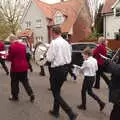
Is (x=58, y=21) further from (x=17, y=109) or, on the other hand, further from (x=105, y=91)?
(x=17, y=109)

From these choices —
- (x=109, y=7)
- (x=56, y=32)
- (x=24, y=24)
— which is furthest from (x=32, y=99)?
(x=24, y=24)

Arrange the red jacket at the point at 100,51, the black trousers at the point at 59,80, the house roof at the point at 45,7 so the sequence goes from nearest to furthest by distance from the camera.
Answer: the black trousers at the point at 59,80 → the red jacket at the point at 100,51 → the house roof at the point at 45,7

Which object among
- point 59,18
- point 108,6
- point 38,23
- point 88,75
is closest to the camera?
point 88,75

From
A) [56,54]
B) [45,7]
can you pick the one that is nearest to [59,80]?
[56,54]

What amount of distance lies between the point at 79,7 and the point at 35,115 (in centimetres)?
4941

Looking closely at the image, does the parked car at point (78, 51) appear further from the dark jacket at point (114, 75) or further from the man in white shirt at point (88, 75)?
the dark jacket at point (114, 75)

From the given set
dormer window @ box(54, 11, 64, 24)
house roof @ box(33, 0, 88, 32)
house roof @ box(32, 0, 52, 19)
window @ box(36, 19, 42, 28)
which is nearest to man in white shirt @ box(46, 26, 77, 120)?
house roof @ box(33, 0, 88, 32)

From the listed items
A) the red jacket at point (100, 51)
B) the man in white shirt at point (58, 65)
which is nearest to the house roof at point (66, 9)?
the red jacket at point (100, 51)

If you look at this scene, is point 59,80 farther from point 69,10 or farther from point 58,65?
point 69,10

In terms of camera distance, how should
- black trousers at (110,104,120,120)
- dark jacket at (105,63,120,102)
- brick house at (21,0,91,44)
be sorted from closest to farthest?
dark jacket at (105,63,120,102)
black trousers at (110,104,120,120)
brick house at (21,0,91,44)

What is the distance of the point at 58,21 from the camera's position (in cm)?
5625

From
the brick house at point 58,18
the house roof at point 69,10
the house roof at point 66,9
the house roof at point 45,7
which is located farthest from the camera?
the house roof at point 45,7

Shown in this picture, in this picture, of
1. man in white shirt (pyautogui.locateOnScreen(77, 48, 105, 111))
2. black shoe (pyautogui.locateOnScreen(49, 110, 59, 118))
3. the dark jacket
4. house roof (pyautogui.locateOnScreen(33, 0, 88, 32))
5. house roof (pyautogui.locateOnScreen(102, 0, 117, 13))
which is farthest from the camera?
house roof (pyautogui.locateOnScreen(33, 0, 88, 32))

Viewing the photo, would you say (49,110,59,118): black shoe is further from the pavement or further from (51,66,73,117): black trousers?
(51,66,73,117): black trousers
